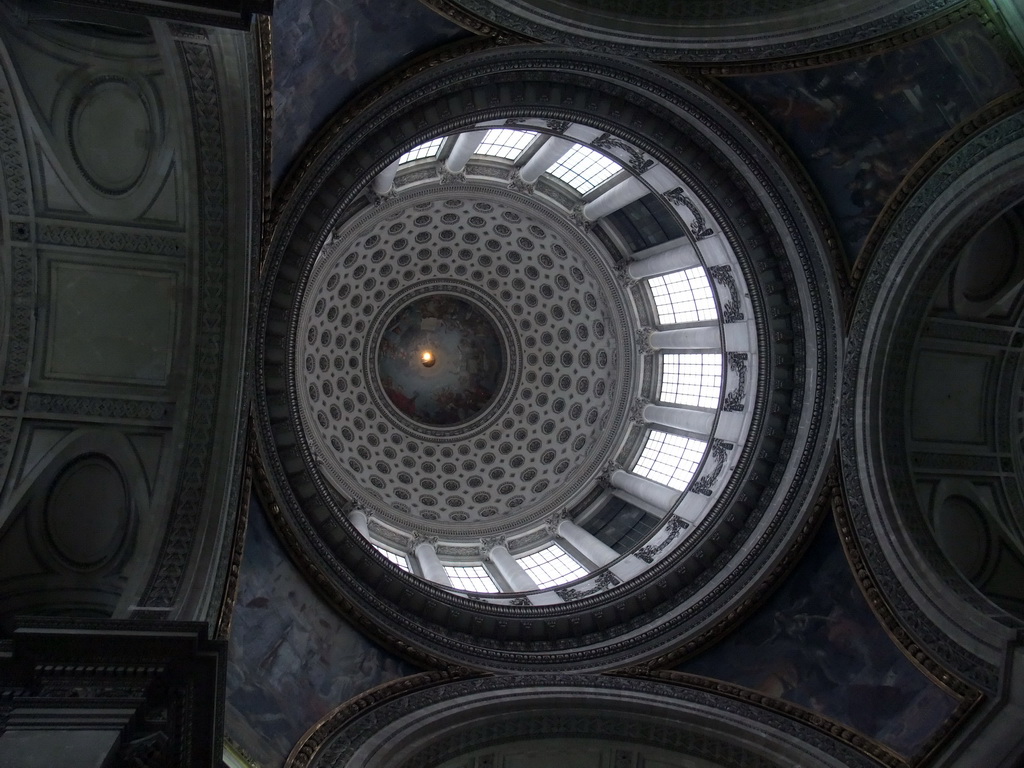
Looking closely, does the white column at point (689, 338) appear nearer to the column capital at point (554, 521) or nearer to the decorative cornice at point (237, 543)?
the column capital at point (554, 521)

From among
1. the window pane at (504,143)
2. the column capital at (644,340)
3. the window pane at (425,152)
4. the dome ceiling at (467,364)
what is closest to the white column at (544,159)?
the window pane at (504,143)

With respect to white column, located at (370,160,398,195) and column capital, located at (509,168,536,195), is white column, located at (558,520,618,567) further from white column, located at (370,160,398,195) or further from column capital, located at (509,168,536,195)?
white column, located at (370,160,398,195)

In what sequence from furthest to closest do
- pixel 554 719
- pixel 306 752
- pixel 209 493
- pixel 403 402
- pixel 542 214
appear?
1. pixel 403 402
2. pixel 542 214
3. pixel 554 719
4. pixel 306 752
5. pixel 209 493

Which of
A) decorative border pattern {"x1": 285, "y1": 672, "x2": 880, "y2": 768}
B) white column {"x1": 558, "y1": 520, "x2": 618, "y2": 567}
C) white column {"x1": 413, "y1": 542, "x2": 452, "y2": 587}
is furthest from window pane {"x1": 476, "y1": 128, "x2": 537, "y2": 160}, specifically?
decorative border pattern {"x1": 285, "y1": 672, "x2": 880, "y2": 768}

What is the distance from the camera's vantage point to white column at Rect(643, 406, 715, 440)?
71.8 ft

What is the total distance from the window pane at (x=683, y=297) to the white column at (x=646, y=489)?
556 cm

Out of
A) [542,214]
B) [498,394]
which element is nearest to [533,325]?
[498,394]

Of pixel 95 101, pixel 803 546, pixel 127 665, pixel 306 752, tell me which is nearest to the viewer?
pixel 127 665

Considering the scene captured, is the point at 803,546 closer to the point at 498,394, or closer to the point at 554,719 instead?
the point at 554,719

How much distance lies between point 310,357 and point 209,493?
1719cm

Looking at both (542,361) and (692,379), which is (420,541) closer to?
(542,361)

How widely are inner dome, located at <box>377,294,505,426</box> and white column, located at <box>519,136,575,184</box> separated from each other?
24.5 feet

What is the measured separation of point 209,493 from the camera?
37.5ft

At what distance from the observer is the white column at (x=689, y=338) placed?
21969 mm
